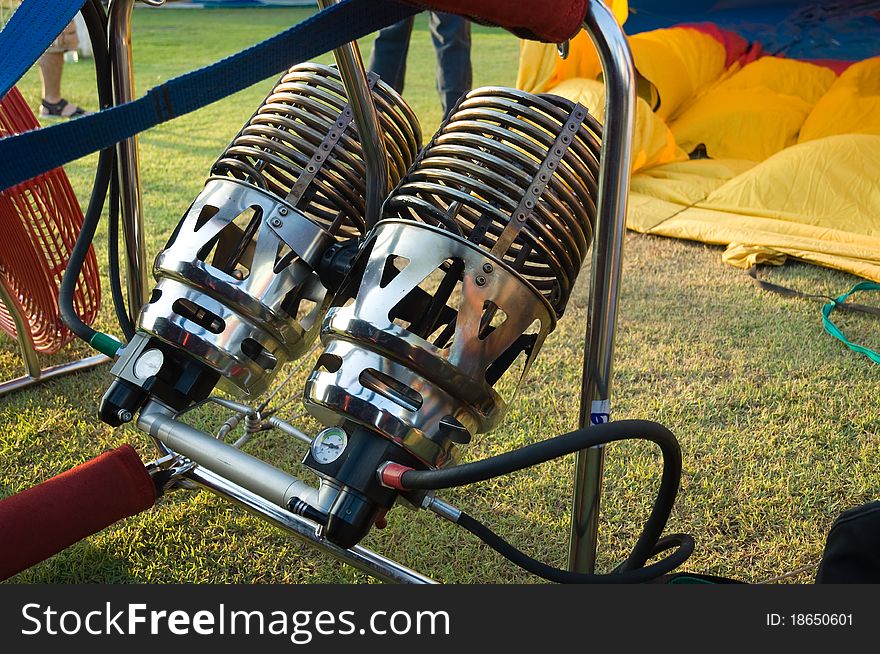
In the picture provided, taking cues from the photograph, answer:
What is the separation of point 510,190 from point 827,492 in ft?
2.84

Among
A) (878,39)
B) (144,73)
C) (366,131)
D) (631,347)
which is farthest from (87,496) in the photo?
(144,73)

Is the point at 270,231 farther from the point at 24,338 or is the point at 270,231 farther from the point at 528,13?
the point at 24,338

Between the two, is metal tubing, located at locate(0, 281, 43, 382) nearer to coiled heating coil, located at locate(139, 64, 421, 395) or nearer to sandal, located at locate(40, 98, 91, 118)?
coiled heating coil, located at locate(139, 64, 421, 395)

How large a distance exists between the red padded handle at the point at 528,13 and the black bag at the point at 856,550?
50 centimetres

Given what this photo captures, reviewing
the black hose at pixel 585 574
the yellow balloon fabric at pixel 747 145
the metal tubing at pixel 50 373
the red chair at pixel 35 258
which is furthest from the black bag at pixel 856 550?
the yellow balloon fabric at pixel 747 145

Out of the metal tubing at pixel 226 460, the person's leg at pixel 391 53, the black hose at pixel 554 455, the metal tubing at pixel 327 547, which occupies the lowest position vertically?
the person's leg at pixel 391 53

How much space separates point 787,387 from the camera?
168 centimetres

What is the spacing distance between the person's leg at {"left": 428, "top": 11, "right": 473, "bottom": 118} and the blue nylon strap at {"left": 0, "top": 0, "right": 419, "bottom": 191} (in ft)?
8.96

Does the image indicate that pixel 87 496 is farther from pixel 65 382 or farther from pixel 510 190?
pixel 65 382

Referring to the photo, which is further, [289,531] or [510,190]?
[289,531]

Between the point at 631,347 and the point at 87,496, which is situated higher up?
the point at 87,496

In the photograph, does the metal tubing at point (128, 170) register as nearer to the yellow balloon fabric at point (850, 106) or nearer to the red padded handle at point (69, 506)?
the red padded handle at point (69, 506)

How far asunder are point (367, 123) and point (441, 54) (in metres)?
2.71

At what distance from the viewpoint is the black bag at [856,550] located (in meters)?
0.76
